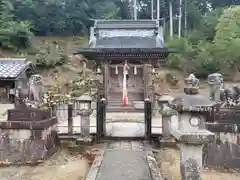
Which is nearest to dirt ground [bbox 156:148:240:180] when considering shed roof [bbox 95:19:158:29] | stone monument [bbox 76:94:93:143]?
stone monument [bbox 76:94:93:143]

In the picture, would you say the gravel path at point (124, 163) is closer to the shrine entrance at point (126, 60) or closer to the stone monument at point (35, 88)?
the stone monument at point (35, 88)

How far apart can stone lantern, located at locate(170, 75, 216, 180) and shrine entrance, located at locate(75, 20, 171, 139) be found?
14.9 m

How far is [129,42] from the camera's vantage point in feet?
79.6

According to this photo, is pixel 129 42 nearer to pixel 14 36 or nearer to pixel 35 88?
pixel 35 88

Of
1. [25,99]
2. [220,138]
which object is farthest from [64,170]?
[220,138]

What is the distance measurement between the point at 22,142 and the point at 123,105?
13662 mm

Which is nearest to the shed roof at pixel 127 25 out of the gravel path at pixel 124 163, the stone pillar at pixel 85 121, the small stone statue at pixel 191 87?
the stone pillar at pixel 85 121

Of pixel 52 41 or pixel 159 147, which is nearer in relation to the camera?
pixel 159 147

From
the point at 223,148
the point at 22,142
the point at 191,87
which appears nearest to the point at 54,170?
the point at 22,142

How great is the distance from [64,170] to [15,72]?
20339 mm

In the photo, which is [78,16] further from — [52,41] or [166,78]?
[166,78]

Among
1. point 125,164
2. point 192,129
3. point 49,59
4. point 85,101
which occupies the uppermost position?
point 49,59

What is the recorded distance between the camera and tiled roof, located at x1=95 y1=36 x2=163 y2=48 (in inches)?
933

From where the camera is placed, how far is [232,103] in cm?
1055
